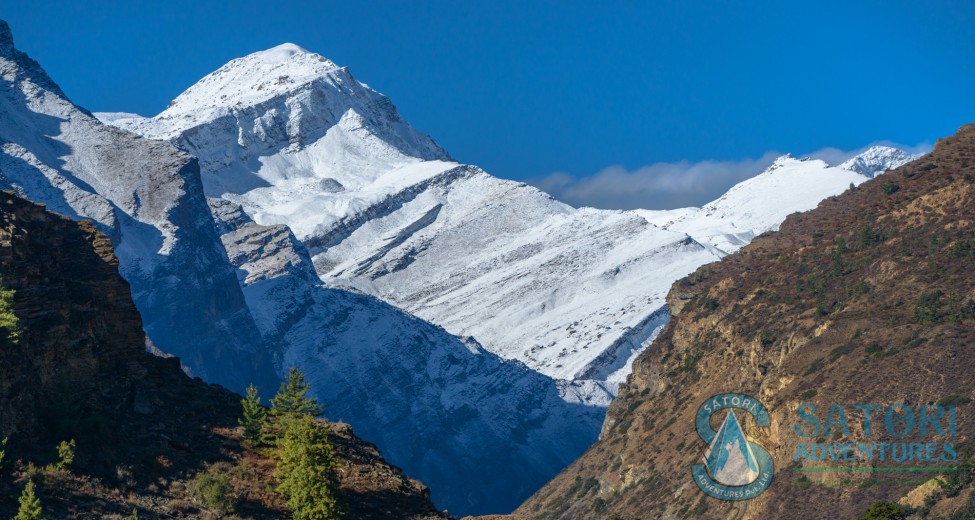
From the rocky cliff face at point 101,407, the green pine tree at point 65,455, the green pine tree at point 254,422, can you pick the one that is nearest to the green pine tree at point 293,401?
the green pine tree at point 254,422

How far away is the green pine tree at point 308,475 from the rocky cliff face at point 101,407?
961 mm

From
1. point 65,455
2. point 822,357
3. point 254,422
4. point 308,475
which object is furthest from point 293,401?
point 822,357

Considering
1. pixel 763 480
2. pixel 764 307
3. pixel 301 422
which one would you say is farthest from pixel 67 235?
pixel 764 307

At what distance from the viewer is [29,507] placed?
4119 centimetres

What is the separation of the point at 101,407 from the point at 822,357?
81.1 m

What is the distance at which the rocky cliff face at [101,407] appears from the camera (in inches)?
1826

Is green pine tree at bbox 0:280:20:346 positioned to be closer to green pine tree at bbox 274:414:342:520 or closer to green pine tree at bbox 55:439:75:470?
green pine tree at bbox 55:439:75:470

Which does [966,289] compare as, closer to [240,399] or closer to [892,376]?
[892,376]

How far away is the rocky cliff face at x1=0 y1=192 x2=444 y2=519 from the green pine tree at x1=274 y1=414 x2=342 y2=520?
0.96 meters

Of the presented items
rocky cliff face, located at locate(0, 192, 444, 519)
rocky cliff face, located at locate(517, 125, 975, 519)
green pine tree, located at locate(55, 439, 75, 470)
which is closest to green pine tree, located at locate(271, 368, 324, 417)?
rocky cliff face, located at locate(0, 192, 444, 519)

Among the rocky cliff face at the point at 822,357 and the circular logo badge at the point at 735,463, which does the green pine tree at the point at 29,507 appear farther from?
the circular logo badge at the point at 735,463

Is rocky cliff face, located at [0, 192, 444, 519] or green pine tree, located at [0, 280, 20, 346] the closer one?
rocky cliff face, located at [0, 192, 444, 519]

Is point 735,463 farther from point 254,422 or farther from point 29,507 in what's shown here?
point 29,507

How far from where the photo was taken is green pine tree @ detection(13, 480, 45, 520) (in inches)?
1594
